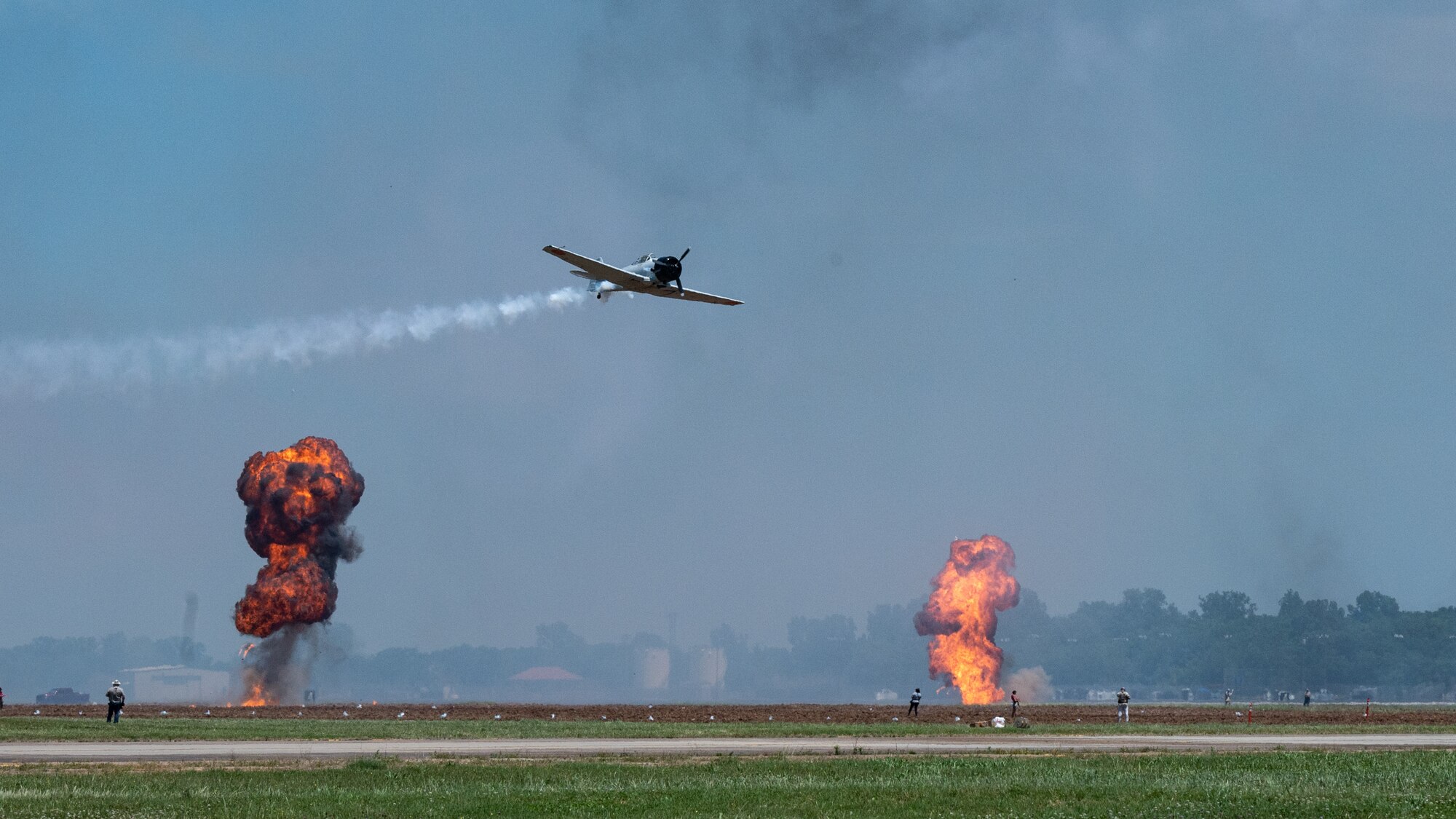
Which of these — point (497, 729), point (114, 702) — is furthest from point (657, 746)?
point (114, 702)

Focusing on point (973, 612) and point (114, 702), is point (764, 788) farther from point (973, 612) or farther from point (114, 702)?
point (973, 612)

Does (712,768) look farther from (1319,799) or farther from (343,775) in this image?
(1319,799)

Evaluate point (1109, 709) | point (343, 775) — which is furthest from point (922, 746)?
point (1109, 709)

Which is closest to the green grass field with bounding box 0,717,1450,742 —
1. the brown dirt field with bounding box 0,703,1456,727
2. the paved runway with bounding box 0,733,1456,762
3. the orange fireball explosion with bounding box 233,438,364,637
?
the paved runway with bounding box 0,733,1456,762

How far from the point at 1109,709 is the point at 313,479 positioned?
216 ft

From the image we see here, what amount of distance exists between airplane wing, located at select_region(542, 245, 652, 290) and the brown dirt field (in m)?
21.7

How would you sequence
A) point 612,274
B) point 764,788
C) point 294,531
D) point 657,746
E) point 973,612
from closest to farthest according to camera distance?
point 764,788, point 657,746, point 612,274, point 294,531, point 973,612

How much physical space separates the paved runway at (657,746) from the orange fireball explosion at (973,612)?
76331 mm

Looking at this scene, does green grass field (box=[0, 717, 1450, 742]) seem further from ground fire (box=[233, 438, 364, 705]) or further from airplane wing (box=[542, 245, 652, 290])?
ground fire (box=[233, 438, 364, 705])

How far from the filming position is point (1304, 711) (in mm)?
86938

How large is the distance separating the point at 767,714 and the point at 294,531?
54163 mm

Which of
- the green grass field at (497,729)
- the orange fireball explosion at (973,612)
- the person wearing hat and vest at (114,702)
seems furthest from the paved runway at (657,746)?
the orange fireball explosion at (973,612)

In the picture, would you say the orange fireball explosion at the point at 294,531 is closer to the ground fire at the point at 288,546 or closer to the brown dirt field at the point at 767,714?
the ground fire at the point at 288,546

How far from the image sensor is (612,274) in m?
70.0
